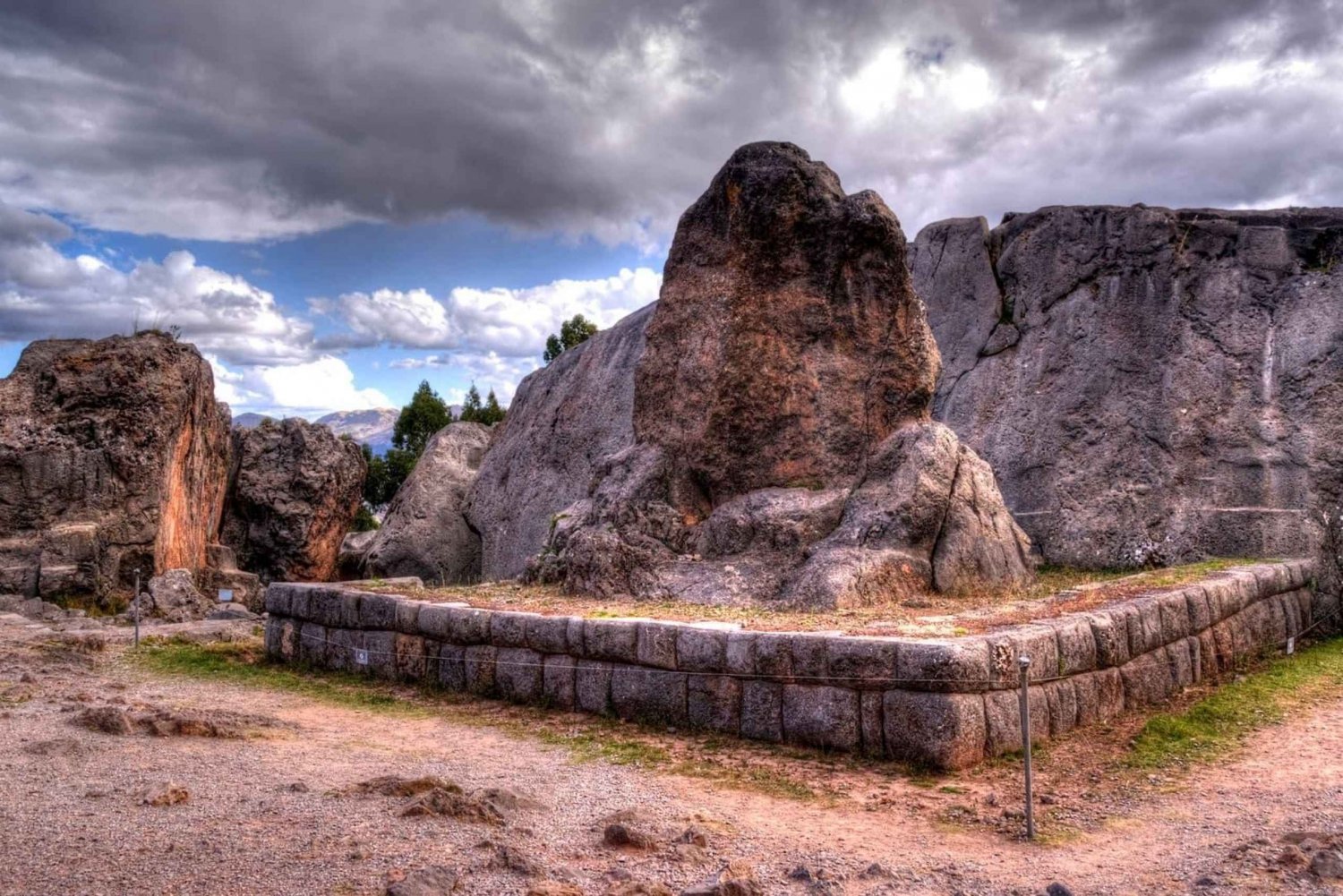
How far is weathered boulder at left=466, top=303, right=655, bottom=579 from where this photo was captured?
1675cm

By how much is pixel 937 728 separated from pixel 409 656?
5015 mm

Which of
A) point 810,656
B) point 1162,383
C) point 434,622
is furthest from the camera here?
point 1162,383

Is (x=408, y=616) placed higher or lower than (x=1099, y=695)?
higher

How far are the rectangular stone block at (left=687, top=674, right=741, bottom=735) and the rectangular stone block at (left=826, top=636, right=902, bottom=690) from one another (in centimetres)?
75

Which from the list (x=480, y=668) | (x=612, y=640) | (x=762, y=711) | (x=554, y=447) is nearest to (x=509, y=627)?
(x=480, y=668)

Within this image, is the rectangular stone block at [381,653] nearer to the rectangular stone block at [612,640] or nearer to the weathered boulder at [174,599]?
the rectangular stone block at [612,640]

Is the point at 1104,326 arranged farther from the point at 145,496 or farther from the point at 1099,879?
the point at 145,496

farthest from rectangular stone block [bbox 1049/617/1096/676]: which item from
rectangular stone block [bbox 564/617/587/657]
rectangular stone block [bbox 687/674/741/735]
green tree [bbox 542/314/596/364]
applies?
green tree [bbox 542/314/596/364]

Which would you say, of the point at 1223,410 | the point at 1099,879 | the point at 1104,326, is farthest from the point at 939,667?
the point at 1104,326

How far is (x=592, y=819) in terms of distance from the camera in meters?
5.48

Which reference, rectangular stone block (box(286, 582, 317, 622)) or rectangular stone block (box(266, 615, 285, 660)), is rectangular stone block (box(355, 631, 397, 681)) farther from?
rectangular stone block (box(266, 615, 285, 660))

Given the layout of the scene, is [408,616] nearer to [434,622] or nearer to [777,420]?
[434,622]

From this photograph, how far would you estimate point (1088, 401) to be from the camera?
13398 mm

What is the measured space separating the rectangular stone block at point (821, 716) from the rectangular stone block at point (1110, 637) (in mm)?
1899
